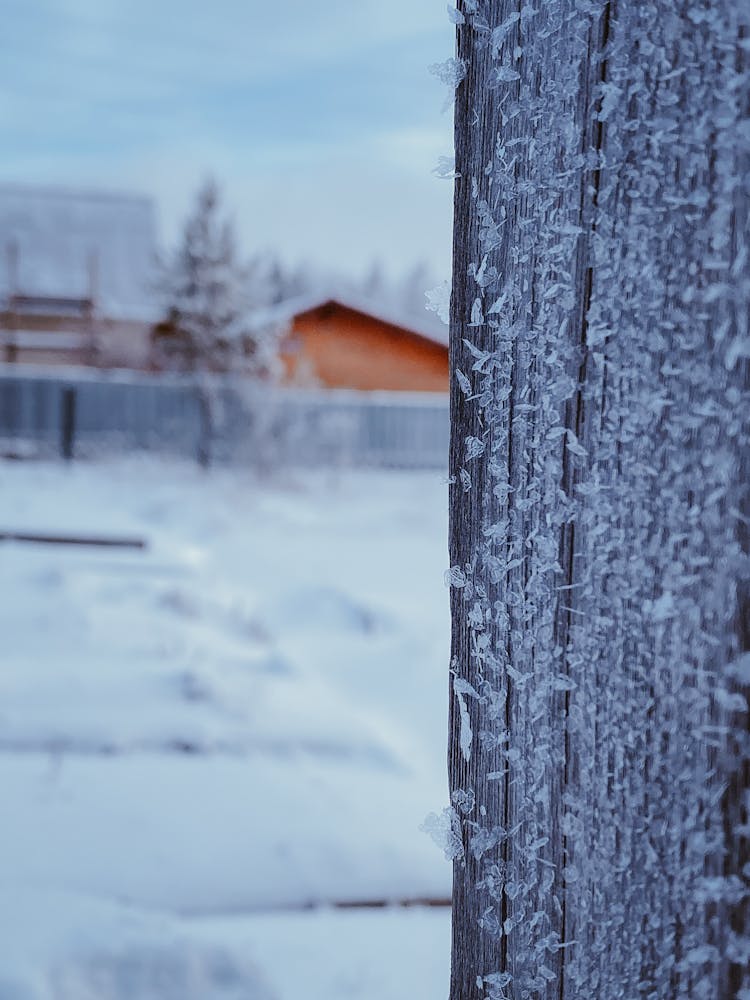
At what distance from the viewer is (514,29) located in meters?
0.63

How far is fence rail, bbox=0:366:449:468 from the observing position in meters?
16.2

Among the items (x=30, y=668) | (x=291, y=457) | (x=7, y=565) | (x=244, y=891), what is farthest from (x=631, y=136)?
(x=291, y=457)

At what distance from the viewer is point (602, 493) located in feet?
1.88

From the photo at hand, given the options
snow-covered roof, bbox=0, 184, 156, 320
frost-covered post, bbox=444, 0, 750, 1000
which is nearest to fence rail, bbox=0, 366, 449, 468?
snow-covered roof, bbox=0, 184, 156, 320

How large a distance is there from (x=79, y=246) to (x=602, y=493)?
1187 inches

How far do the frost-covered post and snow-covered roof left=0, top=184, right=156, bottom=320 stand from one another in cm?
2571

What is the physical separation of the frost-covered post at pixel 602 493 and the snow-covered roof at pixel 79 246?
25.7 m

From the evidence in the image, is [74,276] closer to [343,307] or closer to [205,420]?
[343,307]

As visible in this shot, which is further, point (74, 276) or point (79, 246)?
point (79, 246)

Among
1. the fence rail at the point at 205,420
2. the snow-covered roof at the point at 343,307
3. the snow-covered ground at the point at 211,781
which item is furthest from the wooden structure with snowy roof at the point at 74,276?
the snow-covered ground at the point at 211,781

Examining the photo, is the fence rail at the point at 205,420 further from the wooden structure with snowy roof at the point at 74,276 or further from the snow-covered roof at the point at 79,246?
the snow-covered roof at the point at 79,246

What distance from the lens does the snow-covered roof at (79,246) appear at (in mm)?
26078

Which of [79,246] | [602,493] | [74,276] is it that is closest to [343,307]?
[74,276]

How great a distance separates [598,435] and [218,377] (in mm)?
17310
